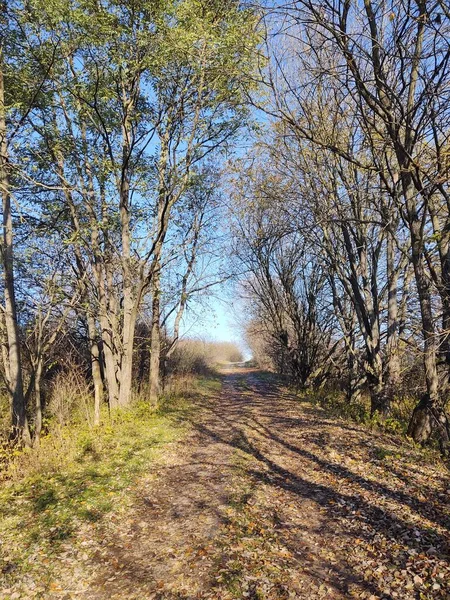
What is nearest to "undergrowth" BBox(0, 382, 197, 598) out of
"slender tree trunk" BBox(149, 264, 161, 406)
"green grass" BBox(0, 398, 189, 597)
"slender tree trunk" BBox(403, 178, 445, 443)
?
"green grass" BBox(0, 398, 189, 597)

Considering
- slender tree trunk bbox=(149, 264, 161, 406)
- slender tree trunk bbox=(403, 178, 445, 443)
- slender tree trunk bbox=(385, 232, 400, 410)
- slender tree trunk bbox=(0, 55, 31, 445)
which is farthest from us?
slender tree trunk bbox=(149, 264, 161, 406)

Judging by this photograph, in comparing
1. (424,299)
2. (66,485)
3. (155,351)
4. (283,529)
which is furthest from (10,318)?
(424,299)

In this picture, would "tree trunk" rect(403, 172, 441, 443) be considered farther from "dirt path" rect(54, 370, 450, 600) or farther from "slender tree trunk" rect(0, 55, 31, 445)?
"slender tree trunk" rect(0, 55, 31, 445)

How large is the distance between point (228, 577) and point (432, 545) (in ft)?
7.02

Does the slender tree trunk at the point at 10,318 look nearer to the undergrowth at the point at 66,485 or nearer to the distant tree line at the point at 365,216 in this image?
the undergrowth at the point at 66,485

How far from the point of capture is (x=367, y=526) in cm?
469

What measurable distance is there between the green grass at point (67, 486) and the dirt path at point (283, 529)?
391 mm

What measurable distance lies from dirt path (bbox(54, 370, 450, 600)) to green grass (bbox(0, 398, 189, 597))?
39 centimetres

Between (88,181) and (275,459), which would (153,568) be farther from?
(88,181)

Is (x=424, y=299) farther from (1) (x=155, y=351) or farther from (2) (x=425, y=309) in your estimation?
(1) (x=155, y=351)

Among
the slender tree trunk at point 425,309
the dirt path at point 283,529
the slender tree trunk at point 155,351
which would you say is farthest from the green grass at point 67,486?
the slender tree trunk at point 425,309

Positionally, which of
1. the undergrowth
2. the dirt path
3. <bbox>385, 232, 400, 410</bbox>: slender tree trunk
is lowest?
the dirt path

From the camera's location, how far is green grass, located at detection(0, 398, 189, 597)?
441 centimetres

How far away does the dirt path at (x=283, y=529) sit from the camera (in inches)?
147
